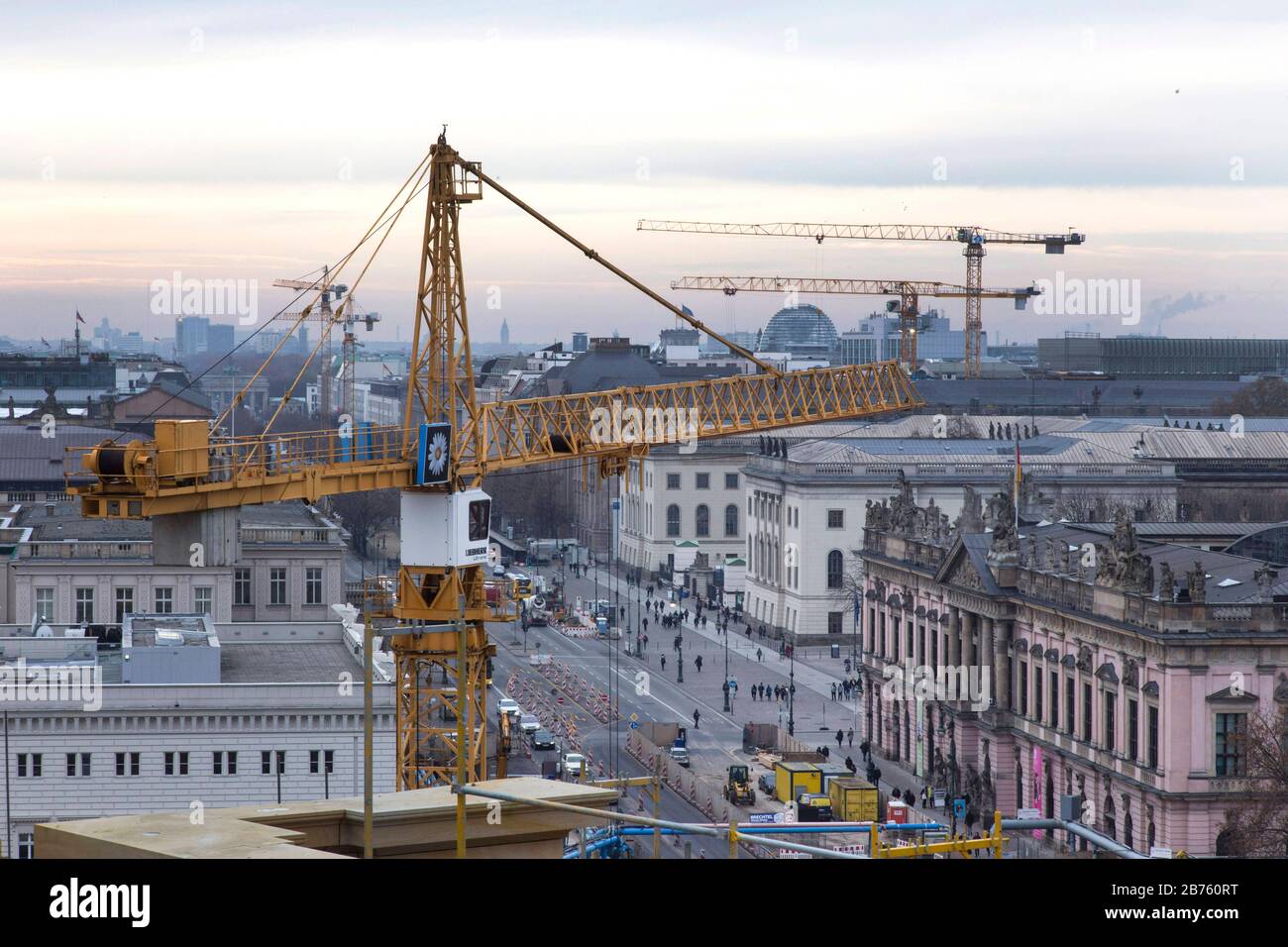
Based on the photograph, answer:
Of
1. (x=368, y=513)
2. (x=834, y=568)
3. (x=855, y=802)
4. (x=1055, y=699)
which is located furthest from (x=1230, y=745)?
(x=368, y=513)

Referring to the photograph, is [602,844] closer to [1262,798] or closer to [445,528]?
[445,528]

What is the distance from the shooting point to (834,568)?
138 metres

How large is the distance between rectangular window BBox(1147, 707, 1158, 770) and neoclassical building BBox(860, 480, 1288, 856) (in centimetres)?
8

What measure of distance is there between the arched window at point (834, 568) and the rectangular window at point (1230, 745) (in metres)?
69.7

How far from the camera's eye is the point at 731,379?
7531 cm

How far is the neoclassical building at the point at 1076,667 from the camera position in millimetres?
67875

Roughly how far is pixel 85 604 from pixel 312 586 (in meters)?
11.9

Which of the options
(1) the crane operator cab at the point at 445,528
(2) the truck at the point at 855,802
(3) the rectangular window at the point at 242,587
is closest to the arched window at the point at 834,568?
(3) the rectangular window at the point at 242,587

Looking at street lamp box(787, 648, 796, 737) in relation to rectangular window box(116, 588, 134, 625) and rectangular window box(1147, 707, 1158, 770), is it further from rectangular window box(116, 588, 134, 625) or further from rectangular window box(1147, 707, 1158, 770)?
rectangular window box(1147, 707, 1158, 770)

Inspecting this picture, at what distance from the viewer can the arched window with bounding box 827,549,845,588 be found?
138 m

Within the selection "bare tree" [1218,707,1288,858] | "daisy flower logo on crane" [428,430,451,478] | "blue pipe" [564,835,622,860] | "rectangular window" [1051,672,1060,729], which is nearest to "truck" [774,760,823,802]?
"rectangular window" [1051,672,1060,729]

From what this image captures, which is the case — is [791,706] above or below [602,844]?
below
